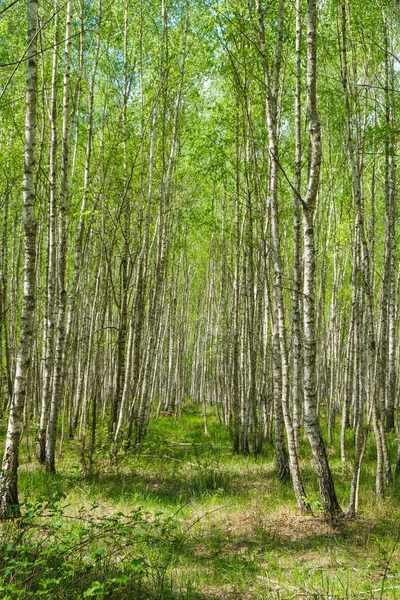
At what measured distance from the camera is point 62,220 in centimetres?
734

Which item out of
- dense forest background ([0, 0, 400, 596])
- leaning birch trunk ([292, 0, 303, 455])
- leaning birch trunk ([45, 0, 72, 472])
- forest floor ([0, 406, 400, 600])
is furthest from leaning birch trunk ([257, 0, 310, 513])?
leaning birch trunk ([45, 0, 72, 472])

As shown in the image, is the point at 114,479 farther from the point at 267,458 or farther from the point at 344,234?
the point at 344,234

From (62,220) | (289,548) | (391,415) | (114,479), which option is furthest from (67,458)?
(391,415)

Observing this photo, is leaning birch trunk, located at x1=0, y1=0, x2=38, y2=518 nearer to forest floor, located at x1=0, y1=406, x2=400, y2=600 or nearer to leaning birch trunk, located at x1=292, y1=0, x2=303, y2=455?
forest floor, located at x1=0, y1=406, x2=400, y2=600

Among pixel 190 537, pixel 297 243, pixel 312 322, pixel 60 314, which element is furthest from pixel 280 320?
pixel 60 314

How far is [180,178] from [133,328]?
8.61 m

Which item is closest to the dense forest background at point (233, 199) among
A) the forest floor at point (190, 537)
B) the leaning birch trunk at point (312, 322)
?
the leaning birch trunk at point (312, 322)

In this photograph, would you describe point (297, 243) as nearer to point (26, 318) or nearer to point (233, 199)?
point (26, 318)

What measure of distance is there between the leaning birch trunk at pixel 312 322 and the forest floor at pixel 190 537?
0.40 metres

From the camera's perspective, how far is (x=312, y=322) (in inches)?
208

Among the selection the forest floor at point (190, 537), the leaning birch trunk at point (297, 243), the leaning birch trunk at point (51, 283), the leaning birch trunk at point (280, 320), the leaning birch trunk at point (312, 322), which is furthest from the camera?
the leaning birch trunk at point (51, 283)

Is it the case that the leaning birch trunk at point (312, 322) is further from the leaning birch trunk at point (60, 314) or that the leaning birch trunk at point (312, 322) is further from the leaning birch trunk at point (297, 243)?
the leaning birch trunk at point (60, 314)

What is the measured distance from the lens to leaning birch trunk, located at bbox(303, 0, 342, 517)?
206 inches

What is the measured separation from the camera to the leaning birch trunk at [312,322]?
206 inches
